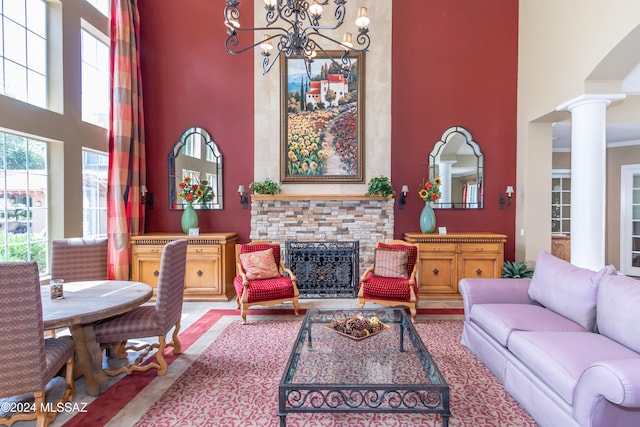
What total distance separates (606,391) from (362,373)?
4.15 feet

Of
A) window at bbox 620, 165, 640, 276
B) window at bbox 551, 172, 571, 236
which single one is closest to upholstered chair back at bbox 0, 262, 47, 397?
window at bbox 551, 172, 571, 236

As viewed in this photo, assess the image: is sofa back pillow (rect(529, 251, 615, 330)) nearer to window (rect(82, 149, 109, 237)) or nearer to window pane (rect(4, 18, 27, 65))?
window (rect(82, 149, 109, 237))

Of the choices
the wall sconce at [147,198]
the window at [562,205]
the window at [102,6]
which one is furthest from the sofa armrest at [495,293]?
the window at [102,6]

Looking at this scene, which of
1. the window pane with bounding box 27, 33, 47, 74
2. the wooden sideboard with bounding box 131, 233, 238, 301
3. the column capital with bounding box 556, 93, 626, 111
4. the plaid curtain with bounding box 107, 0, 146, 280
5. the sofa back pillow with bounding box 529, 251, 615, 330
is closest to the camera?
the sofa back pillow with bounding box 529, 251, 615, 330

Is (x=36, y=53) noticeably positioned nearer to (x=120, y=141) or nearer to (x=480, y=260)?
(x=120, y=141)

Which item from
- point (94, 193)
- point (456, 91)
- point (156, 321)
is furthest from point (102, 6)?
point (456, 91)

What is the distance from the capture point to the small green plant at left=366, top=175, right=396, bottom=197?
4.88 meters

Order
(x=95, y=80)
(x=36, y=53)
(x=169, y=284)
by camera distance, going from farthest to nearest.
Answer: (x=95, y=80), (x=36, y=53), (x=169, y=284)

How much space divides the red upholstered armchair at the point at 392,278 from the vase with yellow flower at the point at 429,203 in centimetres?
80

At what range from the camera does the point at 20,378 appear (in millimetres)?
1855

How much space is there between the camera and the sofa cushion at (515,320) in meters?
2.49

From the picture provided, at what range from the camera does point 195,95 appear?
5328 mm

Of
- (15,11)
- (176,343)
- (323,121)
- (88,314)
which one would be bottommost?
(176,343)

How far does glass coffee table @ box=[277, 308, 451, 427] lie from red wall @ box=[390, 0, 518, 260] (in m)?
2.96
